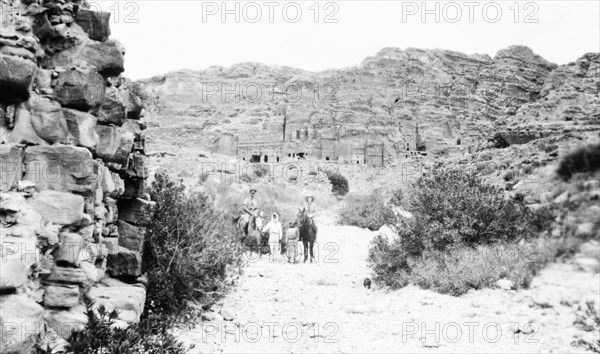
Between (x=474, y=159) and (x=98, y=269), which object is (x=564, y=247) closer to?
(x=98, y=269)

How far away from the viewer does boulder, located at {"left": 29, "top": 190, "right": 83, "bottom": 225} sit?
15.8 ft

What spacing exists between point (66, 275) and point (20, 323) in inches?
31.2

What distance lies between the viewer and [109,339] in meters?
4.68

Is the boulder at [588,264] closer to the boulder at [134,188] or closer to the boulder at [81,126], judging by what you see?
the boulder at [134,188]

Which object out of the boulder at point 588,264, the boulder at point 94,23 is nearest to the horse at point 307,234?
the boulder at point 588,264

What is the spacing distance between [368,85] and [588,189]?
5738 cm

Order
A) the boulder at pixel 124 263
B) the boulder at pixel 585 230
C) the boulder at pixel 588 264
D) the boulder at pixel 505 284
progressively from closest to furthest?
the boulder at pixel 124 263
the boulder at pixel 588 264
the boulder at pixel 505 284
the boulder at pixel 585 230

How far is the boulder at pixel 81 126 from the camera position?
5.34 m

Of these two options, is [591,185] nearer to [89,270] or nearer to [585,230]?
[585,230]

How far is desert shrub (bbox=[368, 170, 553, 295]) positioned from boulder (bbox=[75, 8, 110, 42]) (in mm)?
6581

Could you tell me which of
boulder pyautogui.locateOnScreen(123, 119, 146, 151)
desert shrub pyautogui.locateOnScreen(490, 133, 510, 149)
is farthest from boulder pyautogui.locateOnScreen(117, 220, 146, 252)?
desert shrub pyautogui.locateOnScreen(490, 133, 510, 149)

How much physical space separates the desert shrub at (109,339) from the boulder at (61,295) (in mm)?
168

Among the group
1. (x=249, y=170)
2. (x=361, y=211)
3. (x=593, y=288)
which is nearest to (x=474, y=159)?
(x=361, y=211)

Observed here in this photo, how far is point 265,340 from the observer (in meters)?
7.50
